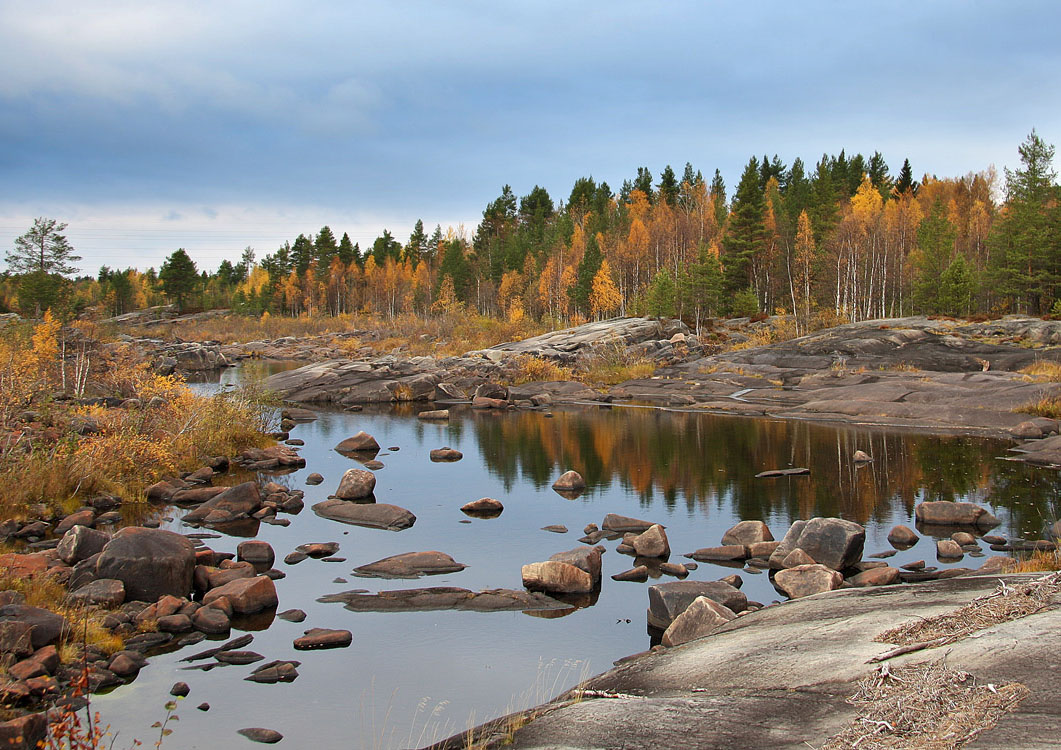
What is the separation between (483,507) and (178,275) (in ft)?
382

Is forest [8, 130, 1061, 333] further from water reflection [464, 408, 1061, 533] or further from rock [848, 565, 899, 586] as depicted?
rock [848, 565, 899, 586]

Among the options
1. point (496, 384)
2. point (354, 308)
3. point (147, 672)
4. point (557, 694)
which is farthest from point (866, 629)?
point (354, 308)

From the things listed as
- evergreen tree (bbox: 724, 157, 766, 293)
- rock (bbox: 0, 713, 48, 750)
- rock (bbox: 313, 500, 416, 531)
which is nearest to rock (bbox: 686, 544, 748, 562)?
rock (bbox: 313, 500, 416, 531)

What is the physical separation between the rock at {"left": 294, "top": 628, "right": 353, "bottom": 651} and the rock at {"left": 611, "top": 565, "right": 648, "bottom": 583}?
198 inches

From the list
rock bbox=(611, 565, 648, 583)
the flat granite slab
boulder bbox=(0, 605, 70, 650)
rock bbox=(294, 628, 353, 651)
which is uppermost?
the flat granite slab

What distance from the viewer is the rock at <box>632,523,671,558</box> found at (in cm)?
1537

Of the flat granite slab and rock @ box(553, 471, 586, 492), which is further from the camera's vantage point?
rock @ box(553, 471, 586, 492)

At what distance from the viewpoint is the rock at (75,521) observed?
15797 millimetres

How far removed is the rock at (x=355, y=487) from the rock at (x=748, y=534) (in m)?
9.40

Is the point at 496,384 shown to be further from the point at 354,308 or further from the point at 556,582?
the point at 354,308

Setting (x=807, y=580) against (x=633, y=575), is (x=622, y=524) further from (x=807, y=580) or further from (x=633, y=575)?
(x=807, y=580)

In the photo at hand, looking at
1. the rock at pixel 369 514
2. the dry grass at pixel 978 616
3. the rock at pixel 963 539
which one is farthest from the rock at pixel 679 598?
the rock at pixel 369 514

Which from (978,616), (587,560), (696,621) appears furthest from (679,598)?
(978,616)

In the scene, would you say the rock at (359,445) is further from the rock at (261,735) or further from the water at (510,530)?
the rock at (261,735)
